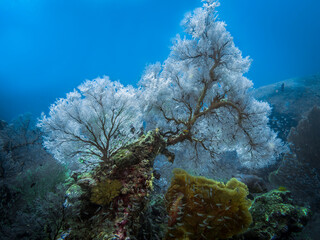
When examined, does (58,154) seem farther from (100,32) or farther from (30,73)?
(30,73)

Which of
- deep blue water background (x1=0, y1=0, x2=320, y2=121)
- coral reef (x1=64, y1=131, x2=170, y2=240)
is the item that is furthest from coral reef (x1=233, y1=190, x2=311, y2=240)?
deep blue water background (x1=0, y1=0, x2=320, y2=121)

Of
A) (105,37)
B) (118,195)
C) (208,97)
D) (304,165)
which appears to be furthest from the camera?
(105,37)

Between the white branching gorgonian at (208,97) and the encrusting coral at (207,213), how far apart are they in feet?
8.69

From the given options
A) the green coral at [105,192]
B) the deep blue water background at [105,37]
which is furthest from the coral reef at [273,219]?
the deep blue water background at [105,37]

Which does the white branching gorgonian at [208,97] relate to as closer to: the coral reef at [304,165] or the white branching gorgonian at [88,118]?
the white branching gorgonian at [88,118]

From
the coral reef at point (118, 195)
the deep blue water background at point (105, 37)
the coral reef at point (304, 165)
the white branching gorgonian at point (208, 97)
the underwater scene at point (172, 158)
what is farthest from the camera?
the deep blue water background at point (105, 37)

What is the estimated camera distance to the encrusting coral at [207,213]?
2.92m

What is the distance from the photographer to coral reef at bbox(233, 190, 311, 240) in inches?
143

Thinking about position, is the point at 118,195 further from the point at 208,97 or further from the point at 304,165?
the point at 304,165

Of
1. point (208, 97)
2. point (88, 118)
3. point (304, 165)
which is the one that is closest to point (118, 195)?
point (88, 118)

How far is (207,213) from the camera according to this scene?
3.08 metres

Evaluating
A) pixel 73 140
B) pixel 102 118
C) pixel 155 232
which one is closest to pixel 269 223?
pixel 155 232

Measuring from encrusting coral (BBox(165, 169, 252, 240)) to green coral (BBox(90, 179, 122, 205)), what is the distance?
1.14 meters

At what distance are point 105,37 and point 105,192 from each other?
126267 millimetres
